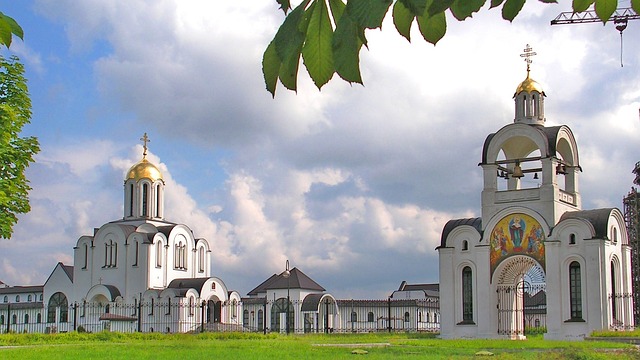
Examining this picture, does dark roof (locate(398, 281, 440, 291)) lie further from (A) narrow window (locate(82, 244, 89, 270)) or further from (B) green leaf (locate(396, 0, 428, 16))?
(B) green leaf (locate(396, 0, 428, 16))

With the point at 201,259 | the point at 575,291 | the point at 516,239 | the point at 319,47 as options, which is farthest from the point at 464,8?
the point at 201,259

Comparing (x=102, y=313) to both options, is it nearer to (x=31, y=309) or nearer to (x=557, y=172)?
(x=31, y=309)

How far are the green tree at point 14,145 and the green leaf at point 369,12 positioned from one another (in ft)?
58.4

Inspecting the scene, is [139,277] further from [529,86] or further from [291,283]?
[529,86]

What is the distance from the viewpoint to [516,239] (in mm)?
28375

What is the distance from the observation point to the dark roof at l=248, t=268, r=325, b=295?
142 feet

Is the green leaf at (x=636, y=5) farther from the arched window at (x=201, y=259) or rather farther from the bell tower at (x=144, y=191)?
the arched window at (x=201, y=259)

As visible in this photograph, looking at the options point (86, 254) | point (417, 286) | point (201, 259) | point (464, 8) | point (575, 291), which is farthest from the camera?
point (417, 286)

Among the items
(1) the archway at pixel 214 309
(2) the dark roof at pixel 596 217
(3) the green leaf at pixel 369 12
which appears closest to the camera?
(3) the green leaf at pixel 369 12

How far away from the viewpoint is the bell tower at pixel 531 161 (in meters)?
27.7

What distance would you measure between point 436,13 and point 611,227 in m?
27.2

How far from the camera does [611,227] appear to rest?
27484mm

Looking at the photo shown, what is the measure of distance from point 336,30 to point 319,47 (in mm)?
63

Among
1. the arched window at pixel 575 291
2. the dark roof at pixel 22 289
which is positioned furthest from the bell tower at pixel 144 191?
the arched window at pixel 575 291
